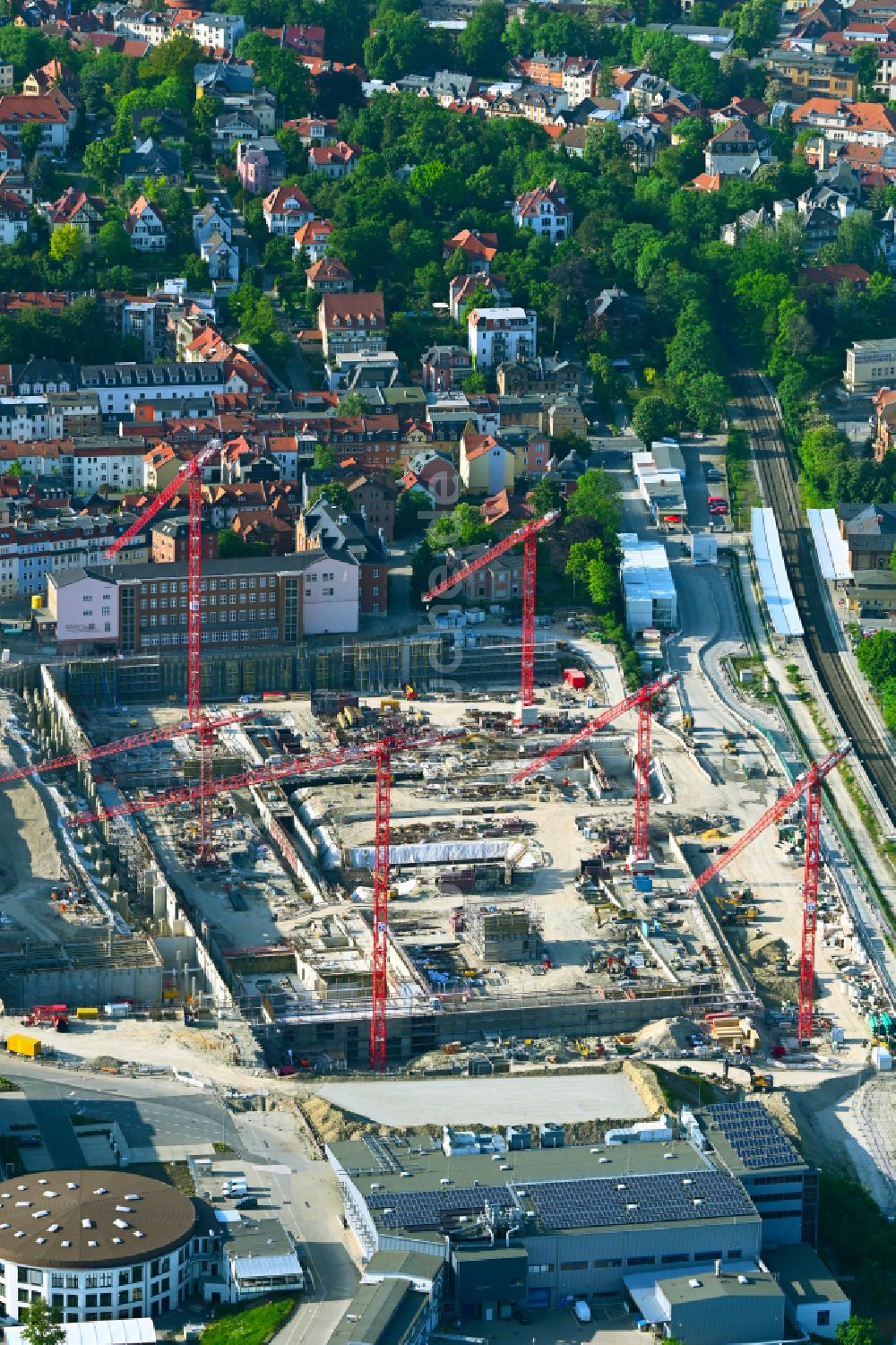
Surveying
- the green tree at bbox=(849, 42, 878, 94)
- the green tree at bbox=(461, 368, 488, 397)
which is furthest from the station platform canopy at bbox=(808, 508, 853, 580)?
the green tree at bbox=(849, 42, 878, 94)

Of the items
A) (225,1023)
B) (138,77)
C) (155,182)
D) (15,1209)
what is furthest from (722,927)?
(138,77)

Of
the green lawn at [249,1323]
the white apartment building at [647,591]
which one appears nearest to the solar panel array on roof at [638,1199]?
the green lawn at [249,1323]

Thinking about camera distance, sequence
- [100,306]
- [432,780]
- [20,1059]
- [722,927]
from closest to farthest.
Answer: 1. [20,1059]
2. [722,927]
3. [432,780]
4. [100,306]

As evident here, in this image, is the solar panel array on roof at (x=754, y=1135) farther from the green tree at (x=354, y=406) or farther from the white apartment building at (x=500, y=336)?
the white apartment building at (x=500, y=336)

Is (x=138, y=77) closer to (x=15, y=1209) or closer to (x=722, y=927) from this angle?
(x=722, y=927)

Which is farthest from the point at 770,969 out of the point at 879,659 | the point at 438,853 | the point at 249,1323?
the point at 249,1323

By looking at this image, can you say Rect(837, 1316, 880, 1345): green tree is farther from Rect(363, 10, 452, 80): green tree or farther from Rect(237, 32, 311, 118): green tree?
Rect(363, 10, 452, 80): green tree
